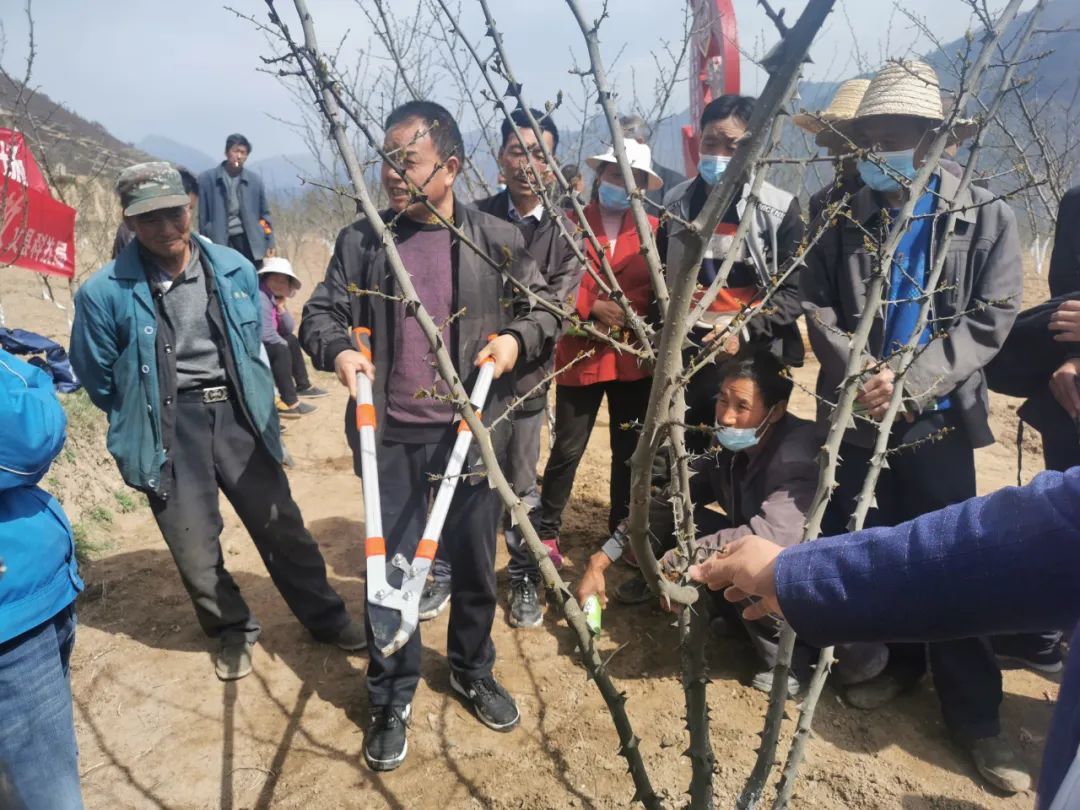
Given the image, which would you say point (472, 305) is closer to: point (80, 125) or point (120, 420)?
point (120, 420)

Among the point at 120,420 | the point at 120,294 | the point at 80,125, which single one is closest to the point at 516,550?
the point at 120,420

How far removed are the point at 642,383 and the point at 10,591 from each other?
2.46m

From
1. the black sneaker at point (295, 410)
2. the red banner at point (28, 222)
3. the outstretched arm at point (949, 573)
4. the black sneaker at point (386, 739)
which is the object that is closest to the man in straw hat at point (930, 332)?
the outstretched arm at point (949, 573)

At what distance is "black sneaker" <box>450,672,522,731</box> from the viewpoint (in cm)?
248

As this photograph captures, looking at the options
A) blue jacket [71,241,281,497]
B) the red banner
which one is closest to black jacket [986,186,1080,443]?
blue jacket [71,241,281,497]

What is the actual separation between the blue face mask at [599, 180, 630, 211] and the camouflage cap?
175 cm

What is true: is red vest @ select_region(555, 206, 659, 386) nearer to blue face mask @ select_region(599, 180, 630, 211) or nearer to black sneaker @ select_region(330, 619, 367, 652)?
blue face mask @ select_region(599, 180, 630, 211)

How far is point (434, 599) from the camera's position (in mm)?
3250

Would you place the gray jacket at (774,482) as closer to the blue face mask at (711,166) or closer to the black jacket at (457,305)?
the black jacket at (457,305)

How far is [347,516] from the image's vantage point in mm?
4340

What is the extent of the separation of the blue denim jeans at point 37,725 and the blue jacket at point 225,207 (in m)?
6.08

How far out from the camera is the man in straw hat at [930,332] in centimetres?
221

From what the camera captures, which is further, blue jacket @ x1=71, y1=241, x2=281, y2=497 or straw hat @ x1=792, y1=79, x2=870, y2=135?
straw hat @ x1=792, y1=79, x2=870, y2=135

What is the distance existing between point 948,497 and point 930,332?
58 centimetres
